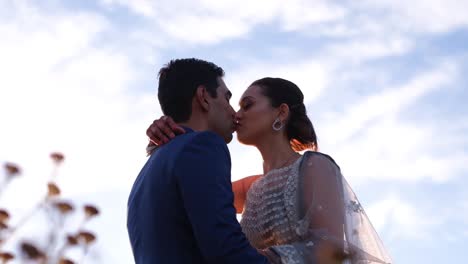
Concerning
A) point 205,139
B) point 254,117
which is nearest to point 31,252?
point 205,139

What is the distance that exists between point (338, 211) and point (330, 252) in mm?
2793

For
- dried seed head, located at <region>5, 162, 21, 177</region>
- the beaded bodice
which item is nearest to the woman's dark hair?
the beaded bodice

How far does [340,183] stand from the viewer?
4.29 metres

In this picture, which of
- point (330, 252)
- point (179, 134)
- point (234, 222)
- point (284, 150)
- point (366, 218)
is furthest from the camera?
point (284, 150)

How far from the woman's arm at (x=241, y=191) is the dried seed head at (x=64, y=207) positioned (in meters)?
2.79

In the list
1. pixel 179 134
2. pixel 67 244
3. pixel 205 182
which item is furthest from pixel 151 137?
pixel 67 244

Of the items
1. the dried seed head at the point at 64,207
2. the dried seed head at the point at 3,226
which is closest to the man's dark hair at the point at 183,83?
the dried seed head at the point at 64,207

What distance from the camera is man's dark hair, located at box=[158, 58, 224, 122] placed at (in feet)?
12.2

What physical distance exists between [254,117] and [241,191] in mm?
582

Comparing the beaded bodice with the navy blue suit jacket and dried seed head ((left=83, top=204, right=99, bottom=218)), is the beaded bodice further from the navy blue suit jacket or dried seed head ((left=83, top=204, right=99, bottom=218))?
dried seed head ((left=83, top=204, right=99, bottom=218))

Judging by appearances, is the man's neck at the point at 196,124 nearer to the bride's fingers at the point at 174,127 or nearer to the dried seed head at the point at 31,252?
the bride's fingers at the point at 174,127

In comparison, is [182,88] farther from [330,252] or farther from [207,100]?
[330,252]

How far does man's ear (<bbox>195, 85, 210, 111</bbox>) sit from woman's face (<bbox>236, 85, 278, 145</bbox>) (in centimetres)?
108

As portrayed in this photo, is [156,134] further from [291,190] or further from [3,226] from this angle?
[3,226]
